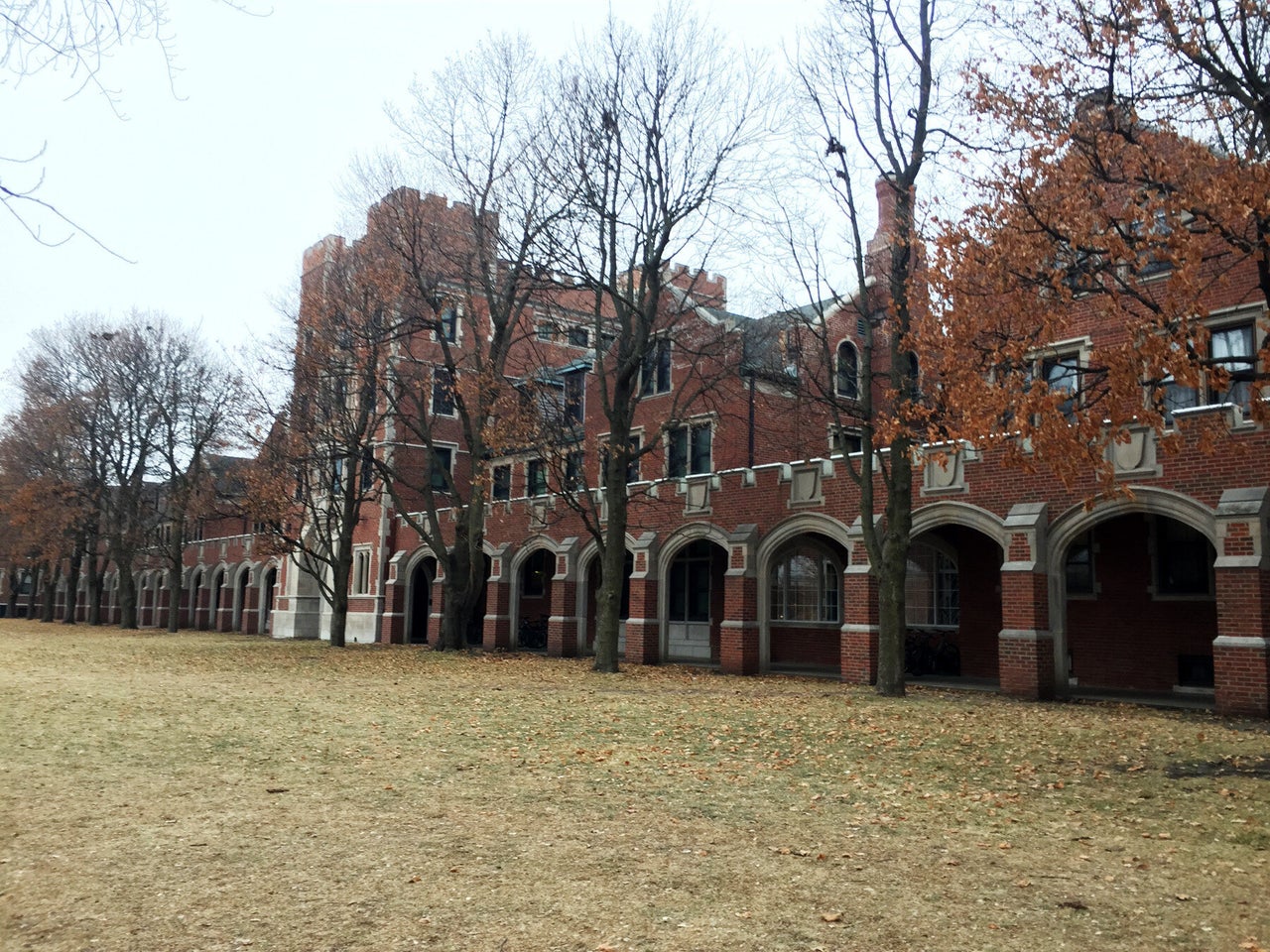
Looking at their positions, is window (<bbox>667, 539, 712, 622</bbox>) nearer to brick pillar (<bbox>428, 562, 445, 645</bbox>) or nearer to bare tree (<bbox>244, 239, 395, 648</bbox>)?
brick pillar (<bbox>428, 562, 445, 645</bbox>)

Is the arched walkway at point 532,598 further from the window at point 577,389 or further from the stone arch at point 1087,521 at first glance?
the stone arch at point 1087,521

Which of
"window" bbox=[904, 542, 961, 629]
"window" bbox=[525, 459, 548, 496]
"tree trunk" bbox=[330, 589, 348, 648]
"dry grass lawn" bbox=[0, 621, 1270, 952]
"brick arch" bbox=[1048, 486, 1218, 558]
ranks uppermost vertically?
"window" bbox=[525, 459, 548, 496]

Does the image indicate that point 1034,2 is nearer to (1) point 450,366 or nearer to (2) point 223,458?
(1) point 450,366

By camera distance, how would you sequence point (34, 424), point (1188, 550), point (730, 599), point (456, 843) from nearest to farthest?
1. point (456, 843)
2. point (1188, 550)
3. point (730, 599)
4. point (34, 424)

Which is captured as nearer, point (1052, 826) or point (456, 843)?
point (456, 843)

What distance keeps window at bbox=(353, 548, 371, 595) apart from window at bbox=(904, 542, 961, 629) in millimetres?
23813

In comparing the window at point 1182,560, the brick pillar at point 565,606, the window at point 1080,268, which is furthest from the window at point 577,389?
the window at point 1080,268

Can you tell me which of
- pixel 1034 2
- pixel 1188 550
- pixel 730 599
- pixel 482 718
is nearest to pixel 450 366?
pixel 730 599

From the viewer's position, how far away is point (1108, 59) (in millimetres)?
9844

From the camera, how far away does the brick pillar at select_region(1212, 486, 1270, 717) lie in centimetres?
1491

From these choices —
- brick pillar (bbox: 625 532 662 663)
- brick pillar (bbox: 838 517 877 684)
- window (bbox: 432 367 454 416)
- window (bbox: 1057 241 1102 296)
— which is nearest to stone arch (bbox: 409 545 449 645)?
window (bbox: 432 367 454 416)

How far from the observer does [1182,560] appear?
1923cm

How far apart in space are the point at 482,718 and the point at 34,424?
39287 mm

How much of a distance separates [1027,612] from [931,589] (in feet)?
19.1
